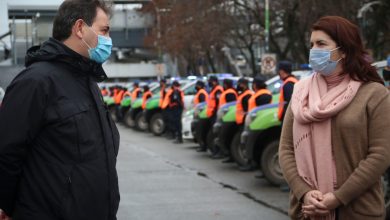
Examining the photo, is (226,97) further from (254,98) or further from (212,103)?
(254,98)

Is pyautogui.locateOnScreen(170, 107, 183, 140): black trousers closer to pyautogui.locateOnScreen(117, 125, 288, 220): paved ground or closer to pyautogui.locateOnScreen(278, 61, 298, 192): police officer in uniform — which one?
pyautogui.locateOnScreen(117, 125, 288, 220): paved ground

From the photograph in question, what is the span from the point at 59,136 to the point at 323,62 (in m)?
1.48

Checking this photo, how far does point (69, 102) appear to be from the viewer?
11.9 ft

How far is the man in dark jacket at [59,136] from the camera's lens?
354cm

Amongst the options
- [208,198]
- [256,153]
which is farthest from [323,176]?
[256,153]

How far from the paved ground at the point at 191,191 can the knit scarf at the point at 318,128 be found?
16.8 feet

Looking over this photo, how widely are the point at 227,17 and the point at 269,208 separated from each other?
96.3 feet

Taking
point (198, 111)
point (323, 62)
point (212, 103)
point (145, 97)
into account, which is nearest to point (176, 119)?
point (145, 97)

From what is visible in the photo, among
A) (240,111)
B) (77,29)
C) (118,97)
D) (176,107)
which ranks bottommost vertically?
(118,97)

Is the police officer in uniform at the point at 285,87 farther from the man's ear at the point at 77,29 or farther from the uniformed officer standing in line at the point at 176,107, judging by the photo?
the uniformed officer standing in line at the point at 176,107

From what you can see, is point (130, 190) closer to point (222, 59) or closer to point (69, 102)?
point (69, 102)

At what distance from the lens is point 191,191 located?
11766 millimetres

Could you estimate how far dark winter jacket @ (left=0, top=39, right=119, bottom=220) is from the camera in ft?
11.6

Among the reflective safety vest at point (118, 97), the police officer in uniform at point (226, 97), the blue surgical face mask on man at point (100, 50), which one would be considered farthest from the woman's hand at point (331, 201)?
the reflective safety vest at point (118, 97)
